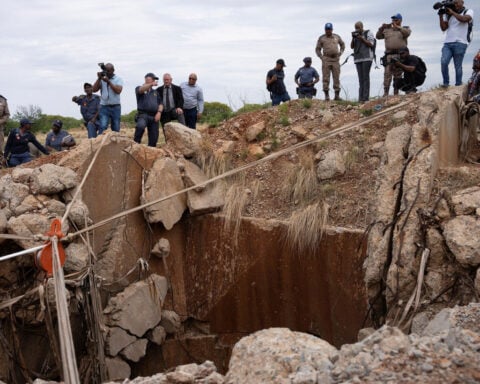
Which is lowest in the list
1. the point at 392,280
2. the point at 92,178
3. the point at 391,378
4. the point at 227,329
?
the point at 227,329

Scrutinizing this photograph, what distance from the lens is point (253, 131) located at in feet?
34.5

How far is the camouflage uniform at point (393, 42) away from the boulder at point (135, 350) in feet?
19.9

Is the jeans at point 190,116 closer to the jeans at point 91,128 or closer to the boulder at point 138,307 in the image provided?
the jeans at point 91,128

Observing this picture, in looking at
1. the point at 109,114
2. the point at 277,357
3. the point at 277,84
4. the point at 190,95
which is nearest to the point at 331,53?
the point at 277,84

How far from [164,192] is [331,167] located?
2411mm

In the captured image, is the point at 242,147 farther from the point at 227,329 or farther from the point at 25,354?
the point at 25,354

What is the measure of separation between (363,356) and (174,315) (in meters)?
5.94

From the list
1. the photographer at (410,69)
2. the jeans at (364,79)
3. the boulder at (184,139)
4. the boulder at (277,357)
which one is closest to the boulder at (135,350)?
the boulder at (184,139)

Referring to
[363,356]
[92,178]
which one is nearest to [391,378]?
[363,356]

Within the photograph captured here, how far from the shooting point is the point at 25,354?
7512mm

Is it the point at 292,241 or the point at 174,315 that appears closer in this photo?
the point at 292,241

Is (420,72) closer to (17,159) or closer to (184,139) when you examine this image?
(184,139)

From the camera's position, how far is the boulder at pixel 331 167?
899cm

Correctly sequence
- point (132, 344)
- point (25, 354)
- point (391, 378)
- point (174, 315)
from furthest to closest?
point (174, 315) → point (132, 344) → point (25, 354) → point (391, 378)
